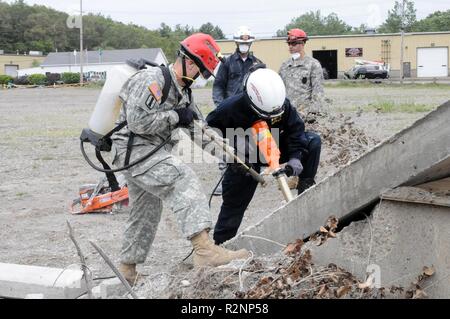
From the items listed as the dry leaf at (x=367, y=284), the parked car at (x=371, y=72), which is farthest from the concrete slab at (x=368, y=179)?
the parked car at (x=371, y=72)

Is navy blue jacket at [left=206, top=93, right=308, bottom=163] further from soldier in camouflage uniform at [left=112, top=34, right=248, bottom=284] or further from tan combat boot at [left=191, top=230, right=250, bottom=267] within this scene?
tan combat boot at [left=191, top=230, right=250, bottom=267]

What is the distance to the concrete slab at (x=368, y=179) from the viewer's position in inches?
142

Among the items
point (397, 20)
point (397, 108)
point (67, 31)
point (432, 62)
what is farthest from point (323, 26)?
point (397, 108)

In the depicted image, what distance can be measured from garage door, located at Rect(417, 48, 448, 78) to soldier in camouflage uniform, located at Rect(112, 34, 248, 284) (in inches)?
2290

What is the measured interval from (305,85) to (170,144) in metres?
4.34

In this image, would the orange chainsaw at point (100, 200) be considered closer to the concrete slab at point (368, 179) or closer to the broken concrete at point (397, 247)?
the concrete slab at point (368, 179)

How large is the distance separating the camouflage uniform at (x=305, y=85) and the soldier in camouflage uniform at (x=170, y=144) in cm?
413

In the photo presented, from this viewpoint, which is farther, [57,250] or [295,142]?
[57,250]

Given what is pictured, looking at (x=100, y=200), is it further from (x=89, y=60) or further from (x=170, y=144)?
(x=89, y=60)
